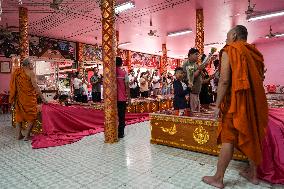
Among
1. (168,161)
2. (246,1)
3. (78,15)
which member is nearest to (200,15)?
(246,1)

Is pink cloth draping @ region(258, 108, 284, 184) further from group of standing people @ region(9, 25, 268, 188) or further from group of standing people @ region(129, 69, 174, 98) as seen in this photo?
group of standing people @ region(129, 69, 174, 98)

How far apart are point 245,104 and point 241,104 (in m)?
0.05

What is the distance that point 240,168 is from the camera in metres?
3.36

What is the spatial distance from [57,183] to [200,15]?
27.2 feet

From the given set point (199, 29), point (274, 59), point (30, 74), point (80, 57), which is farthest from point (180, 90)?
point (274, 59)

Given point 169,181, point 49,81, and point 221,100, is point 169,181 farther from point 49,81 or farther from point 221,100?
point 49,81

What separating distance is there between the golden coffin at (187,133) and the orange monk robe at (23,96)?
8.59 feet

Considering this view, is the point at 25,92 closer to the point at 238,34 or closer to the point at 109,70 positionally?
the point at 109,70

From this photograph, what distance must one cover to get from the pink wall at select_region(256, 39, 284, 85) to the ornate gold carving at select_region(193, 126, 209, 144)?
16767 mm

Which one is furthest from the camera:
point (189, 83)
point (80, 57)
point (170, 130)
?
point (80, 57)

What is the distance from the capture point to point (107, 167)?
353 centimetres

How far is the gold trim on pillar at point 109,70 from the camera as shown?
5.03 metres

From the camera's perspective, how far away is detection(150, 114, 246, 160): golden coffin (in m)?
3.88

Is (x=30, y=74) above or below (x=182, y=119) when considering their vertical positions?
above
